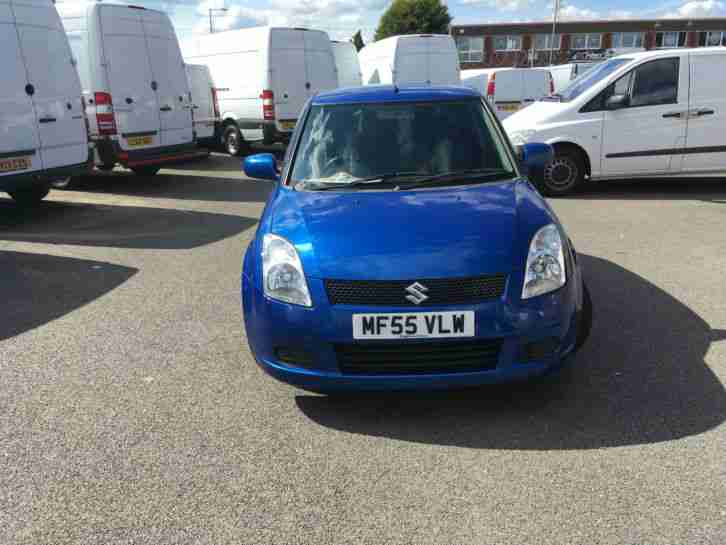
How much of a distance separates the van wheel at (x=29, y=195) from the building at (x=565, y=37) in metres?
60.1

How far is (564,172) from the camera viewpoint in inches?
375

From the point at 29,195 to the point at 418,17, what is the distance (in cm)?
6407

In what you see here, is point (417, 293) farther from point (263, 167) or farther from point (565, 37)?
point (565, 37)

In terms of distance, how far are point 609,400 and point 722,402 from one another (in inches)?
21.6

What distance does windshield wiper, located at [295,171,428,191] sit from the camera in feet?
13.1

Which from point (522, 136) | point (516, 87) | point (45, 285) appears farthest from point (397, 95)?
point (516, 87)

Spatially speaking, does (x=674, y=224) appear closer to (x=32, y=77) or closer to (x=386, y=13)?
(x=32, y=77)

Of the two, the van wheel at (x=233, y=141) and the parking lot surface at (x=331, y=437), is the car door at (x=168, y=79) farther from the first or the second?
the parking lot surface at (x=331, y=437)

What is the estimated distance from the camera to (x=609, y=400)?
340cm

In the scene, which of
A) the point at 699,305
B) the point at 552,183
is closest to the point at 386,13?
the point at 552,183

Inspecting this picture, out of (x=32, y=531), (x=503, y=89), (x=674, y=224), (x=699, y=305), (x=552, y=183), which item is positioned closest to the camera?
(x=32, y=531)

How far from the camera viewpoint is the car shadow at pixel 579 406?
3.09 meters

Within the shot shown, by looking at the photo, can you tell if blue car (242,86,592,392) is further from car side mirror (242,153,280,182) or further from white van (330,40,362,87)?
white van (330,40,362,87)

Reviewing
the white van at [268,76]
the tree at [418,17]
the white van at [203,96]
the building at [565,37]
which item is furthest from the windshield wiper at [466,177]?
the tree at [418,17]
